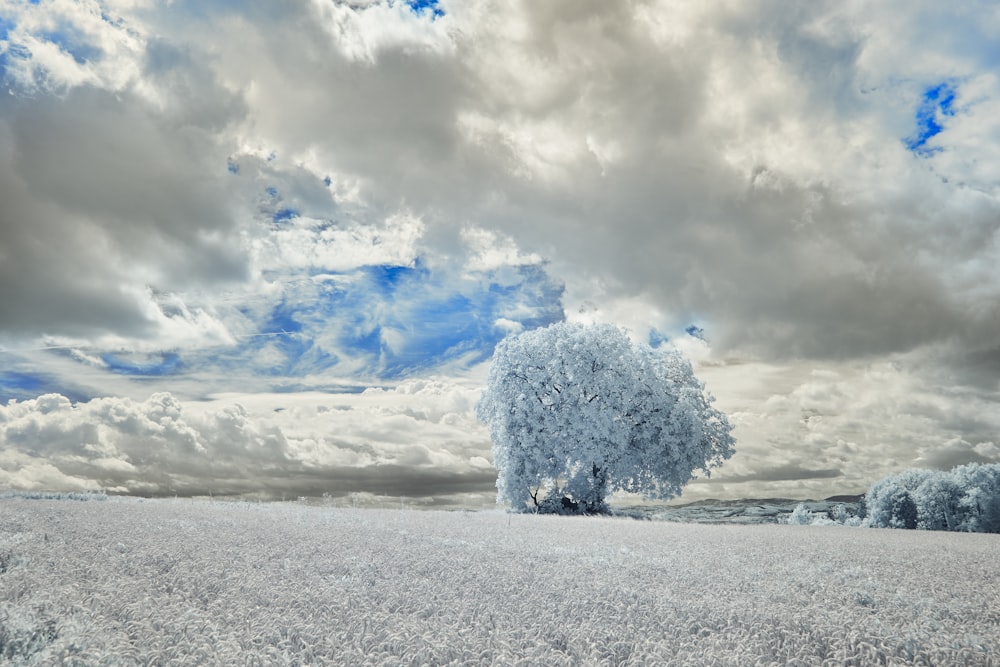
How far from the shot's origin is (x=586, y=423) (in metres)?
30.0

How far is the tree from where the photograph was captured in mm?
30625

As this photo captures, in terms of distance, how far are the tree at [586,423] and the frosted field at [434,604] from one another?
69.9 feet

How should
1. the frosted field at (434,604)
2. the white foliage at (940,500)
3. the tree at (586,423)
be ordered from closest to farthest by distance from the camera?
the frosted field at (434,604) → the tree at (586,423) → the white foliage at (940,500)

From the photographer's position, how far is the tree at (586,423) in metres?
30.6

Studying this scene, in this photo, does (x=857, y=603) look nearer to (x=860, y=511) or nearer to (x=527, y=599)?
(x=527, y=599)

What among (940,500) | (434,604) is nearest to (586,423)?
(434,604)

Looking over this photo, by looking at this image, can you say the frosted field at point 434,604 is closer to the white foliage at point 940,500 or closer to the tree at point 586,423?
the tree at point 586,423

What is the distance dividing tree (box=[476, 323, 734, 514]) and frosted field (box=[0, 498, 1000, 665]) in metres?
21.3

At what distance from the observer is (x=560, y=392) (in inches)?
1238

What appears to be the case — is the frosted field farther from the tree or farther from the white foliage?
the white foliage

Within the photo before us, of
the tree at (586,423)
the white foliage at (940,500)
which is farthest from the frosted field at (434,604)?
the white foliage at (940,500)

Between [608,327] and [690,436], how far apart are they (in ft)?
22.7

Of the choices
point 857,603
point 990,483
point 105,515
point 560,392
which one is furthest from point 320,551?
point 990,483

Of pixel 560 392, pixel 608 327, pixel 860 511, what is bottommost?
pixel 860 511
